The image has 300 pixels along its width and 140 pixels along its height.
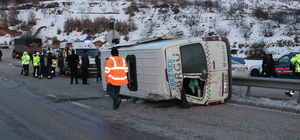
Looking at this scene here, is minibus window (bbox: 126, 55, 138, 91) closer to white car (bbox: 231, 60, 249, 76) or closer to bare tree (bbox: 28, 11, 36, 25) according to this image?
white car (bbox: 231, 60, 249, 76)

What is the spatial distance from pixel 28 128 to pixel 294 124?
551 cm

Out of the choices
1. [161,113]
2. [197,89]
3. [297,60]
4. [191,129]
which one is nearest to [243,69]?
[297,60]

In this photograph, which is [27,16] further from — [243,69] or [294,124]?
[294,124]

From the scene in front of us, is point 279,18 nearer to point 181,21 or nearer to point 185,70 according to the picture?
point 181,21

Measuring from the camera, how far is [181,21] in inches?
2282

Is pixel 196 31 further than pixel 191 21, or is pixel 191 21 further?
pixel 191 21

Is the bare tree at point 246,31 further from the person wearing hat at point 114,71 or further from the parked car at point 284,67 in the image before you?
the person wearing hat at point 114,71

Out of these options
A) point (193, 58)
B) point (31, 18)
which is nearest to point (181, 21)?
point (31, 18)

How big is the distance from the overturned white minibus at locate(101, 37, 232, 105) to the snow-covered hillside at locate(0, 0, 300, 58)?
2931 centimetres

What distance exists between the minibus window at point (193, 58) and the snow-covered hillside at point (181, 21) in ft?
97.6

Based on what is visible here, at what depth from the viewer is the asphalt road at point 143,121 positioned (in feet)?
17.5

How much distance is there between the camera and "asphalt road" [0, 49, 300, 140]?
5.34 meters

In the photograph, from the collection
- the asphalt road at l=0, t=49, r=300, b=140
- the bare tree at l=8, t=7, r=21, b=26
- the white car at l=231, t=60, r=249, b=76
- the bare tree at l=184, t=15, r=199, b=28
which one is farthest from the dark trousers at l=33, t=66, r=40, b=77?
the bare tree at l=8, t=7, r=21, b=26

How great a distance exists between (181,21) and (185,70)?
170ft
